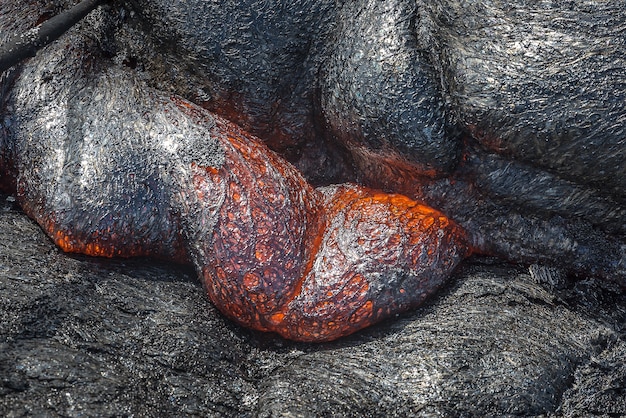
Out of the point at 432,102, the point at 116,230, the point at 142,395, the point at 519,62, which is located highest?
the point at 519,62

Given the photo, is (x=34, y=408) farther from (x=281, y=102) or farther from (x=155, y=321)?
(x=281, y=102)

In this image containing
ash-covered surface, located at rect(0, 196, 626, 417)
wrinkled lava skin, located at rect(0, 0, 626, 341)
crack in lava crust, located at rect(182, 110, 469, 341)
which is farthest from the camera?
crack in lava crust, located at rect(182, 110, 469, 341)

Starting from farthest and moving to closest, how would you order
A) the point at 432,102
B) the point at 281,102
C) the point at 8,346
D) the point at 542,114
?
the point at 281,102 < the point at 432,102 < the point at 542,114 < the point at 8,346

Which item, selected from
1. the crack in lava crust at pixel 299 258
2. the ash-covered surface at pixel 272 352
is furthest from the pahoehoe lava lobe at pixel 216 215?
the ash-covered surface at pixel 272 352

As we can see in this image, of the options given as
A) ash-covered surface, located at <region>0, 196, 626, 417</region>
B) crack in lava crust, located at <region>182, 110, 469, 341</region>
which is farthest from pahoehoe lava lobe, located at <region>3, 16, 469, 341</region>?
ash-covered surface, located at <region>0, 196, 626, 417</region>

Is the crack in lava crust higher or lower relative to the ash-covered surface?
higher

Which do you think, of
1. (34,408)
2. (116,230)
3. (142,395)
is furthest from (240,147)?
(34,408)

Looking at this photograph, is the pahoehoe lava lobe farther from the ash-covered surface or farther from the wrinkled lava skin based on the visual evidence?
the ash-covered surface
